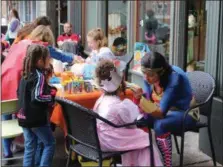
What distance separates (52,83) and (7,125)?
58cm

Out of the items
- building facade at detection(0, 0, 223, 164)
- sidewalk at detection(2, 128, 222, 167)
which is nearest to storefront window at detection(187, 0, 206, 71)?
building facade at detection(0, 0, 223, 164)

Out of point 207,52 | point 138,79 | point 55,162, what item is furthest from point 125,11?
point 55,162

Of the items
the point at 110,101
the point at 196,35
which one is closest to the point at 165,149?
the point at 110,101

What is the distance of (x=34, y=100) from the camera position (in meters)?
3.45

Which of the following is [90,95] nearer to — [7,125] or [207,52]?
[7,125]

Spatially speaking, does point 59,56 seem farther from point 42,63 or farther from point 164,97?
point 164,97

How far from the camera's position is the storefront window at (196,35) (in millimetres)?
5215

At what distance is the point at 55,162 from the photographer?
4.31m

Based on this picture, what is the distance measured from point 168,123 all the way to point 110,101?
1.97ft

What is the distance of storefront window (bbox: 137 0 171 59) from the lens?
6.02 meters

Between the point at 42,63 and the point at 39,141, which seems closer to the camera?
the point at 42,63

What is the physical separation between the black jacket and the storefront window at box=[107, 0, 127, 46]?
373 cm

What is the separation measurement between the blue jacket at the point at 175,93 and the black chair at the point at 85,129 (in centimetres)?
30

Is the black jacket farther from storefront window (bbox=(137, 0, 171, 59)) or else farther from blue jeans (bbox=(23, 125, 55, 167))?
storefront window (bbox=(137, 0, 171, 59))
